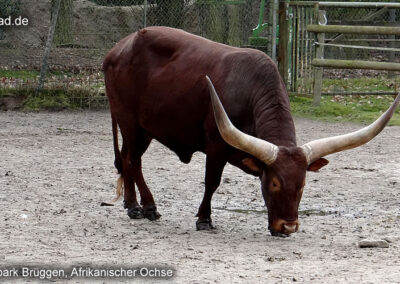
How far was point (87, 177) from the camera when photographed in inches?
406

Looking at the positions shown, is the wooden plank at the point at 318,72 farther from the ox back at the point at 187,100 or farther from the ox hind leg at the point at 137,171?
the ox hind leg at the point at 137,171

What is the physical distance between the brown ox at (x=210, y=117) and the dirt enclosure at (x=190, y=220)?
0.38m

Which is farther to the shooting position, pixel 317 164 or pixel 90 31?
pixel 90 31

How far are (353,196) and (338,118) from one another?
20.5 feet

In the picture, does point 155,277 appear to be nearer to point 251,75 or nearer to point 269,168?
point 269,168

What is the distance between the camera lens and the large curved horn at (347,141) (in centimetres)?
709

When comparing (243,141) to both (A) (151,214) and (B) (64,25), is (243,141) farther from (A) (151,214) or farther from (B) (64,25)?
(B) (64,25)

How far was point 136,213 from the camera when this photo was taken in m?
8.47

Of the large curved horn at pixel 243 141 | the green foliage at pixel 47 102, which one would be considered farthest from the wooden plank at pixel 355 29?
the large curved horn at pixel 243 141

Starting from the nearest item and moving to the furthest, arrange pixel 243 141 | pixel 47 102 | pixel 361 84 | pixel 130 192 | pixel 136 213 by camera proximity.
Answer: pixel 243 141, pixel 136 213, pixel 130 192, pixel 47 102, pixel 361 84

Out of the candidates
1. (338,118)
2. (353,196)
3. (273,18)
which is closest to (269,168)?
(353,196)

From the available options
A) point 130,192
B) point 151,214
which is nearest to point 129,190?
point 130,192

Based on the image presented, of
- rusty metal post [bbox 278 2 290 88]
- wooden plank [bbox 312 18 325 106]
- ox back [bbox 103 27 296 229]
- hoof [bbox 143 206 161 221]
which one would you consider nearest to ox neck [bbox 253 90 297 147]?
ox back [bbox 103 27 296 229]

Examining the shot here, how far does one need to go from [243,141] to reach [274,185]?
437 millimetres
